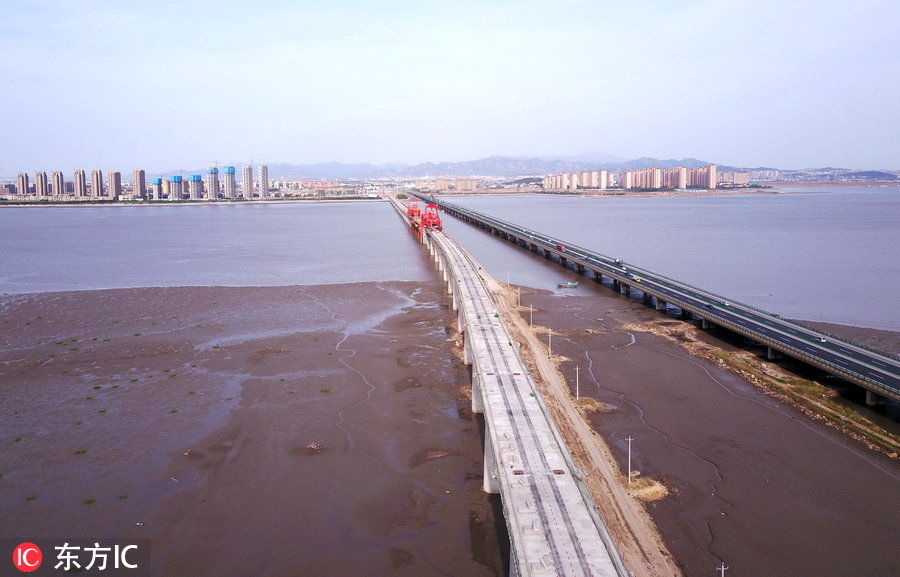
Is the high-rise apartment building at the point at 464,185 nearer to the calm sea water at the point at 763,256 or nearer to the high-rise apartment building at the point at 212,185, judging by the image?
the high-rise apartment building at the point at 212,185

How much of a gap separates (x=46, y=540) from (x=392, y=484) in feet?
18.9

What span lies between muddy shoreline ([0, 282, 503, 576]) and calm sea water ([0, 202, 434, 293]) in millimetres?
12197

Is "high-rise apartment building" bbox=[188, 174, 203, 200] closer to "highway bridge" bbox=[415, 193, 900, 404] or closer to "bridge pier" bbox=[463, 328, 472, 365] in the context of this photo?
"highway bridge" bbox=[415, 193, 900, 404]

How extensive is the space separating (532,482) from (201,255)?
43.4 meters

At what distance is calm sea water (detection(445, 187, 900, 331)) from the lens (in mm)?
29409

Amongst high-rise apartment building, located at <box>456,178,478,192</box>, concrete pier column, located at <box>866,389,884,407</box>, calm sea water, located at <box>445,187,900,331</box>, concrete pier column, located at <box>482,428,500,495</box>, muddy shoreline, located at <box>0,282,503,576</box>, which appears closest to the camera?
muddy shoreline, located at <box>0,282,503,576</box>

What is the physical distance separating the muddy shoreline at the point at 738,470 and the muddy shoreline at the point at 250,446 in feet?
11.2

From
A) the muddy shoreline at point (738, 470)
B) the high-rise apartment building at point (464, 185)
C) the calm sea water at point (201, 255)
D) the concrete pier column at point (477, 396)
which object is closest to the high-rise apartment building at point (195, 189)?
the calm sea water at point (201, 255)

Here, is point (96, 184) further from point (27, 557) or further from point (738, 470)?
point (738, 470)

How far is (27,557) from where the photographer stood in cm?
981

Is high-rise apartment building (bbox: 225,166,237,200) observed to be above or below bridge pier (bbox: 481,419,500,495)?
above

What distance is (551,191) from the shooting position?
192 metres

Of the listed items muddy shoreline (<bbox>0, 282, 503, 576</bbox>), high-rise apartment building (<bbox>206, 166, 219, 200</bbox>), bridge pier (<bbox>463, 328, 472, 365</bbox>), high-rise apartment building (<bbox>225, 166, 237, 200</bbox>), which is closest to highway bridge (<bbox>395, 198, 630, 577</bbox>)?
muddy shoreline (<bbox>0, 282, 503, 576</bbox>)

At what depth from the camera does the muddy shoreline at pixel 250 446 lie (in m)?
10.2
